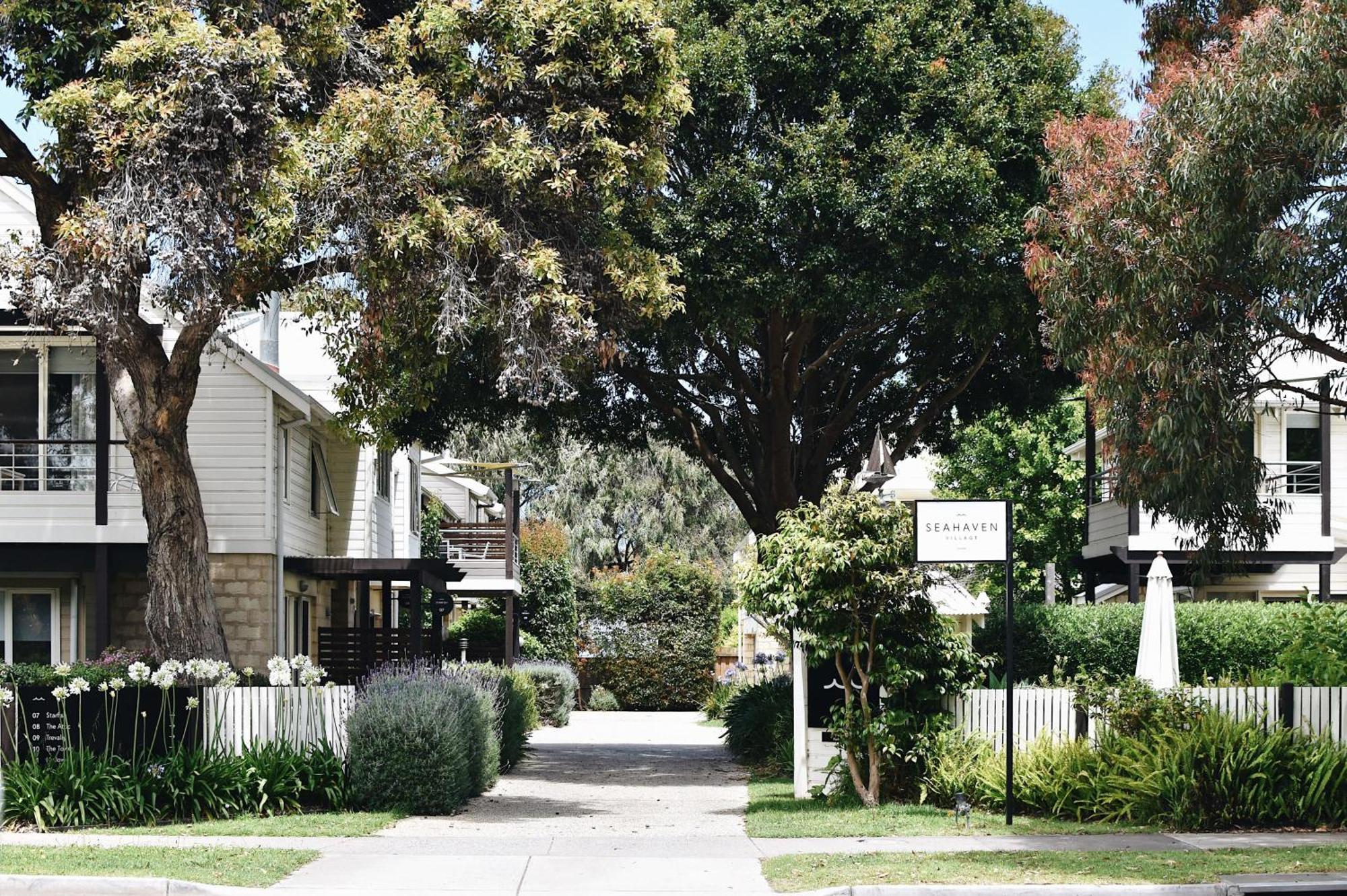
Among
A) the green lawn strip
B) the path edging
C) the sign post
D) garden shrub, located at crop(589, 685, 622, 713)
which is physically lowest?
garden shrub, located at crop(589, 685, 622, 713)

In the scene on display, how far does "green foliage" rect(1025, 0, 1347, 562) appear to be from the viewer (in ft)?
47.3

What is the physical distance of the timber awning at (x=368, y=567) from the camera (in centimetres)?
2609

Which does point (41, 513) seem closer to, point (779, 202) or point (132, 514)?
point (132, 514)

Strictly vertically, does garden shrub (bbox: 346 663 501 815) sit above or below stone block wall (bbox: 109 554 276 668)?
below

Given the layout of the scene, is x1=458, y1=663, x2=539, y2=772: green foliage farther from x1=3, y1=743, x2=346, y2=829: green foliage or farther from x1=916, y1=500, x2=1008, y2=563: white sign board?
x1=916, y1=500, x2=1008, y2=563: white sign board

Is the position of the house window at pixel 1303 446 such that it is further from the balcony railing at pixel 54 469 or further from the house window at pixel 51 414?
the house window at pixel 51 414

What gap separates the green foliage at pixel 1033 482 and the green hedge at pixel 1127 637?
18.8 m

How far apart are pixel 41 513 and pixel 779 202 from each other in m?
12.0

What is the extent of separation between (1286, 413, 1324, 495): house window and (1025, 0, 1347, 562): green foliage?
12229 mm

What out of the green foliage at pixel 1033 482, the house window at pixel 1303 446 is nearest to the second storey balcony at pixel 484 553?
the green foliage at pixel 1033 482

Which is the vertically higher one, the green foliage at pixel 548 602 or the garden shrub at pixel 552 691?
the green foliage at pixel 548 602

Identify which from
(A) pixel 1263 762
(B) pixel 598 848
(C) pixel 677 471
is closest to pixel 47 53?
(B) pixel 598 848

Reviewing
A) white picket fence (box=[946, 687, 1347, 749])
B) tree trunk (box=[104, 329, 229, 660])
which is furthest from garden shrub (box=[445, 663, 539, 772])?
white picket fence (box=[946, 687, 1347, 749])

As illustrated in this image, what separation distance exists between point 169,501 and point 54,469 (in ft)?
24.3
